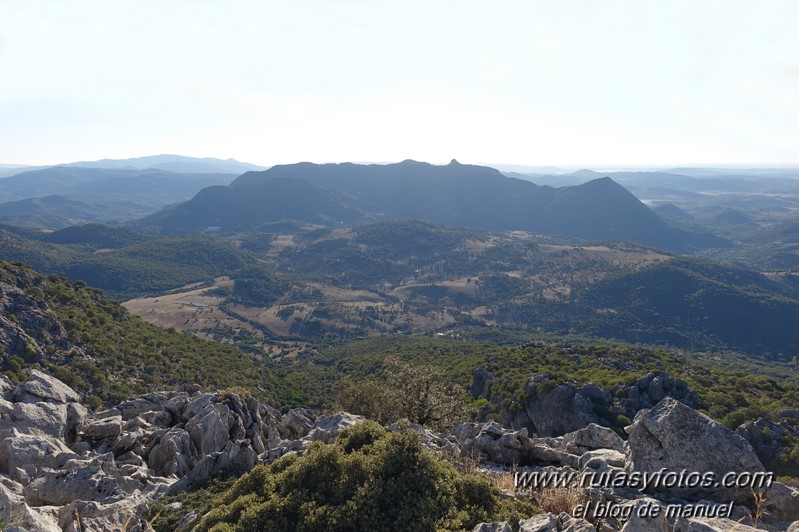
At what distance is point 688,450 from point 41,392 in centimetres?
3267

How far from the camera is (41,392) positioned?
25562 mm

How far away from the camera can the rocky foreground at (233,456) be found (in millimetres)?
13828

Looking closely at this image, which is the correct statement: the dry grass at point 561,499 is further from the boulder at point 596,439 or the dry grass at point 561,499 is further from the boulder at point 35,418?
the boulder at point 35,418

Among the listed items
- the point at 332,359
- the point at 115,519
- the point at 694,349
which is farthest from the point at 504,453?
the point at 694,349

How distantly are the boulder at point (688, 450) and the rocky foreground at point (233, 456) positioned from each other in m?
0.04

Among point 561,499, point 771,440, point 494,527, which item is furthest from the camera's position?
point 771,440

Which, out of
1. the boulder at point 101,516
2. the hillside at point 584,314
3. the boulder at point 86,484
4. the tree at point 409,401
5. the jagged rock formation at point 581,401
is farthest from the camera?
the hillside at point 584,314

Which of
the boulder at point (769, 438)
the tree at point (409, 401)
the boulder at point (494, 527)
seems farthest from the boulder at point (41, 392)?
the boulder at point (769, 438)

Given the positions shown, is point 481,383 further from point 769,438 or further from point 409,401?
point 769,438

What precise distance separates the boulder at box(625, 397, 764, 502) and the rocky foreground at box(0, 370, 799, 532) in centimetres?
4

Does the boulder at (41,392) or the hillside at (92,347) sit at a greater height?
the boulder at (41,392)

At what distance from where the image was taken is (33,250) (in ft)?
612

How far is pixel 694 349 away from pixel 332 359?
394ft

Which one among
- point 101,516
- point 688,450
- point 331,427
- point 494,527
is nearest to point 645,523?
point 494,527
